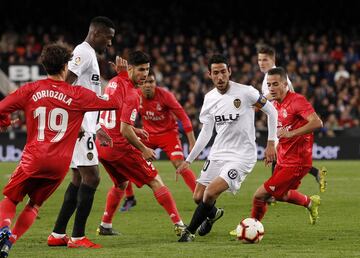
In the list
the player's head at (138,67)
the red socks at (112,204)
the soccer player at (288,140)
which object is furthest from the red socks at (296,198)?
the player's head at (138,67)

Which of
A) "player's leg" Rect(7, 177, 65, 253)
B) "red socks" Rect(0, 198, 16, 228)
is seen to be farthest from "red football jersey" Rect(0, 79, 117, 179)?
"red socks" Rect(0, 198, 16, 228)

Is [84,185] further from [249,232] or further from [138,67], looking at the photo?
[249,232]

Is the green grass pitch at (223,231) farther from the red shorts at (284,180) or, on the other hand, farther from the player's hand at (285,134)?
the player's hand at (285,134)

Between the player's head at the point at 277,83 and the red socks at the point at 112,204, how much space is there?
7.12 feet

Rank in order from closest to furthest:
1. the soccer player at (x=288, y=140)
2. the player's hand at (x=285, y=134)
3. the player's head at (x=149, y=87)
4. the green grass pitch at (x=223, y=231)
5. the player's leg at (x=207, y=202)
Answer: the green grass pitch at (x=223, y=231) < the player's leg at (x=207, y=202) < the player's hand at (x=285, y=134) < the soccer player at (x=288, y=140) < the player's head at (x=149, y=87)

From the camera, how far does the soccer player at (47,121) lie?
24.6 feet

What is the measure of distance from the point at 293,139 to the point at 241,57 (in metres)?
19.4

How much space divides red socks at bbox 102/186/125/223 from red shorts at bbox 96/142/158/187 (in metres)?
0.25

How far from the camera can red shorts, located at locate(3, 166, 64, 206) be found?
7555mm

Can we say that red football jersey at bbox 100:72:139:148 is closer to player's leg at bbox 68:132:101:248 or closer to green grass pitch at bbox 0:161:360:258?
player's leg at bbox 68:132:101:248

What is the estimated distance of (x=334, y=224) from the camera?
10.7m

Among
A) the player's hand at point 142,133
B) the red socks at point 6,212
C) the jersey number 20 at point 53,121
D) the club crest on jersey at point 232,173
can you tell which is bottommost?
the red socks at point 6,212

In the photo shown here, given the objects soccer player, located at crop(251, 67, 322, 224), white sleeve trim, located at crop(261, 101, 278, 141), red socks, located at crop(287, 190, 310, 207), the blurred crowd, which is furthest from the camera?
the blurred crowd

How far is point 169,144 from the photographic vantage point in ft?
41.5
